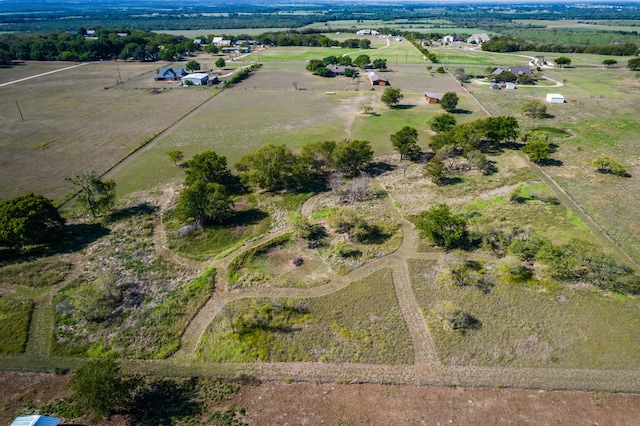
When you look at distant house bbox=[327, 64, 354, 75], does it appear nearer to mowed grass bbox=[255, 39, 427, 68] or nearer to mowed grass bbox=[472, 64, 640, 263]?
mowed grass bbox=[255, 39, 427, 68]

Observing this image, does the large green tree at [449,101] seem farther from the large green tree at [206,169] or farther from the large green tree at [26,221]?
Result: the large green tree at [26,221]

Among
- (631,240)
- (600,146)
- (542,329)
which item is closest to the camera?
(542,329)

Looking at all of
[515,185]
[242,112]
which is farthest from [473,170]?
[242,112]

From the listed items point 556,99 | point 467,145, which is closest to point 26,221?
point 467,145

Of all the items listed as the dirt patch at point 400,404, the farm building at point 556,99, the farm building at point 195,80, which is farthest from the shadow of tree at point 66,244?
the farm building at point 556,99

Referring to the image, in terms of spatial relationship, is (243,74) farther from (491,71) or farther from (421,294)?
(421,294)

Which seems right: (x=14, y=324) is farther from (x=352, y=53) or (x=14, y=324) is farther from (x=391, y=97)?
(x=352, y=53)

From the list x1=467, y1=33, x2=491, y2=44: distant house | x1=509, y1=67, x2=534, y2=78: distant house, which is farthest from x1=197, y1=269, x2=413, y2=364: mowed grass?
x1=467, y1=33, x2=491, y2=44: distant house
